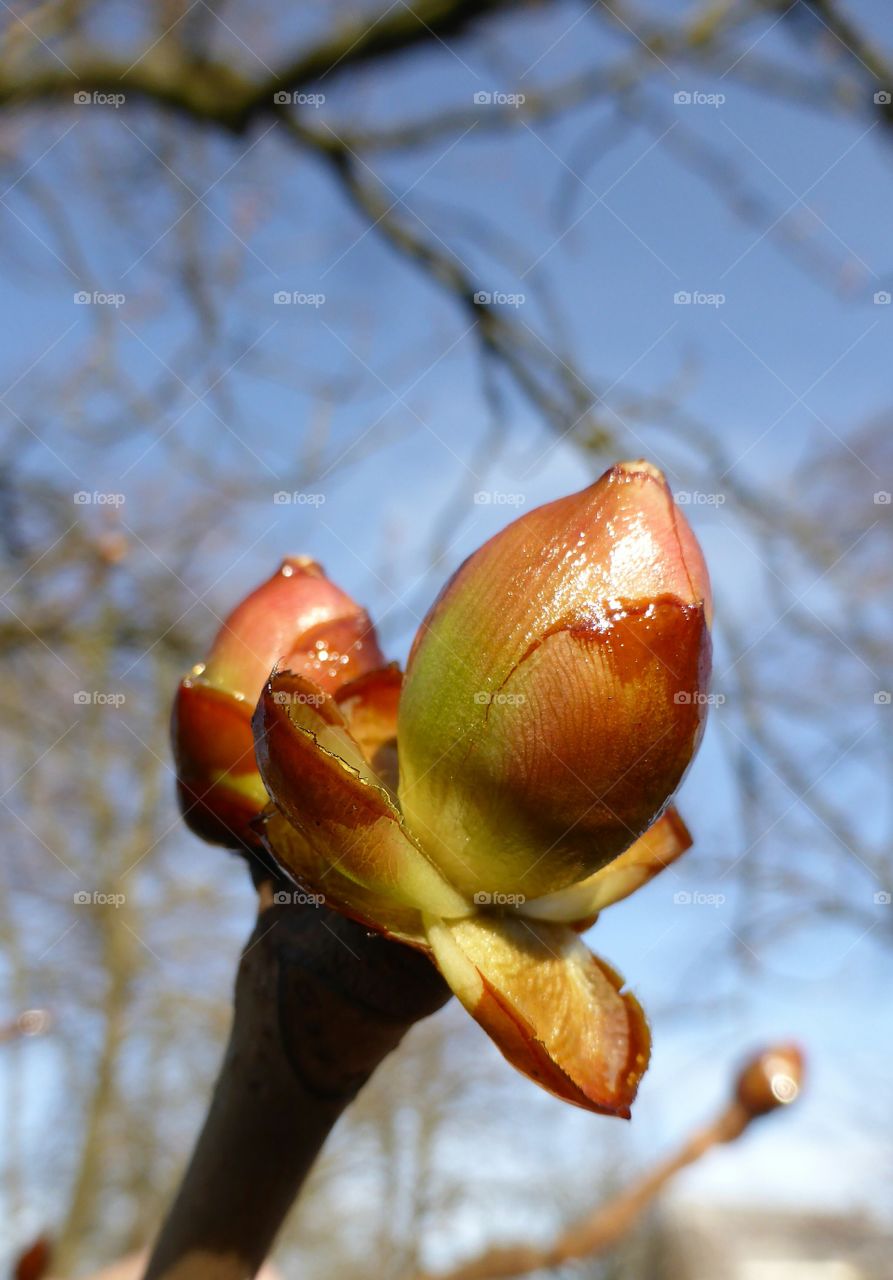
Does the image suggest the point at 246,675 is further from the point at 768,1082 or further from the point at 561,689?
the point at 768,1082

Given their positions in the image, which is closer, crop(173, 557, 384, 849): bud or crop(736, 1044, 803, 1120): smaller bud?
Answer: crop(173, 557, 384, 849): bud

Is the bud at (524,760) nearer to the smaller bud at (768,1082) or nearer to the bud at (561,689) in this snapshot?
the bud at (561,689)

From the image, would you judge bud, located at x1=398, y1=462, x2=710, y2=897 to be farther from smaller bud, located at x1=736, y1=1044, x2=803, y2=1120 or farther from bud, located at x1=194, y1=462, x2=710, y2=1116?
smaller bud, located at x1=736, y1=1044, x2=803, y2=1120

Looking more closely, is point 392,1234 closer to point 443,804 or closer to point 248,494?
point 248,494

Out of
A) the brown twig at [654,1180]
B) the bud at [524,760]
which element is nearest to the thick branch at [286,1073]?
the bud at [524,760]

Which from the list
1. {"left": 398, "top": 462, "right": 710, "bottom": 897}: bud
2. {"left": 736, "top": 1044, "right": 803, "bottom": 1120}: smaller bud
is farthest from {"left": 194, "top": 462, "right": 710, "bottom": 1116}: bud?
{"left": 736, "top": 1044, "right": 803, "bottom": 1120}: smaller bud

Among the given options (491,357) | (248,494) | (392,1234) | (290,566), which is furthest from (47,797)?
(392,1234)

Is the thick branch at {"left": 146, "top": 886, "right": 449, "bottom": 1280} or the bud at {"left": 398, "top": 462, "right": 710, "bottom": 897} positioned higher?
the bud at {"left": 398, "top": 462, "right": 710, "bottom": 897}
